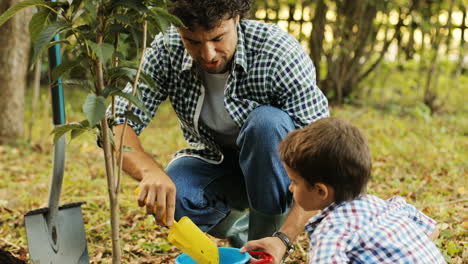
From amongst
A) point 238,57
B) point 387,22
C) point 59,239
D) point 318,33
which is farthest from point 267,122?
point 387,22

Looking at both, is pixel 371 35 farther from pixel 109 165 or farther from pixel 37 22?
pixel 37 22

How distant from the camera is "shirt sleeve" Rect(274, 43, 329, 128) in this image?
1.98 m

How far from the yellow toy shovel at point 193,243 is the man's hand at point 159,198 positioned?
0.05 meters

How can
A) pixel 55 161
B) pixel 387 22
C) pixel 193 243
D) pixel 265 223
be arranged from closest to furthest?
pixel 193 243, pixel 265 223, pixel 55 161, pixel 387 22

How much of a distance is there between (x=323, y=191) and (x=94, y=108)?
2.17 feet

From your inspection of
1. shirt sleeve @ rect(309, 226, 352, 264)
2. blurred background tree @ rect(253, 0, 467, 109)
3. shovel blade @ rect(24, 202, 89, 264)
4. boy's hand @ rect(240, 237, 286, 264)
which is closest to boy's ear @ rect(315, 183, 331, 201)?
shirt sleeve @ rect(309, 226, 352, 264)

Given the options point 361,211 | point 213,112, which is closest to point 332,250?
point 361,211

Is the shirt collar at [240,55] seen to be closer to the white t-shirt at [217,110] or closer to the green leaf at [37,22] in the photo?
the white t-shirt at [217,110]

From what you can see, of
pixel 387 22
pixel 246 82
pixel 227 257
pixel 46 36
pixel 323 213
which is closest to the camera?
pixel 46 36

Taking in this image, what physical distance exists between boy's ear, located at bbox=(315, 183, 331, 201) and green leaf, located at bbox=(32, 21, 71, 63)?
2.58ft

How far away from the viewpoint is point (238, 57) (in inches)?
80.0

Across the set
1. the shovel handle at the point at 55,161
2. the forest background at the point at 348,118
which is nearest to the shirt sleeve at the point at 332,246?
the forest background at the point at 348,118

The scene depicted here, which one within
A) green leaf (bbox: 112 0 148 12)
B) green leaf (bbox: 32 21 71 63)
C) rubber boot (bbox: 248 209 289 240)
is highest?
green leaf (bbox: 112 0 148 12)

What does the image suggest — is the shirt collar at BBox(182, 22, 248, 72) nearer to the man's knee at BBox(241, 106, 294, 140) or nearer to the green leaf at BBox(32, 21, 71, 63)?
the man's knee at BBox(241, 106, 294, 140)
